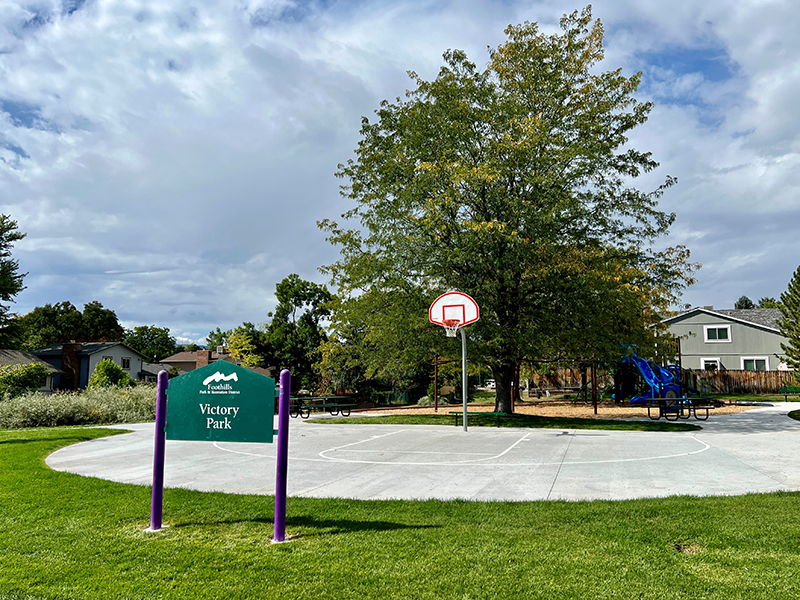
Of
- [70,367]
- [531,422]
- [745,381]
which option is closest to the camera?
[531,422]

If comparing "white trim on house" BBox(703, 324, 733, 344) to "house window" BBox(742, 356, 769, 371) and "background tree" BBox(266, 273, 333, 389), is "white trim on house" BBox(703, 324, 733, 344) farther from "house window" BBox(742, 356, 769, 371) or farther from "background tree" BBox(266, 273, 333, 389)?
"background tree" BBox(266, 273, 333, 389)

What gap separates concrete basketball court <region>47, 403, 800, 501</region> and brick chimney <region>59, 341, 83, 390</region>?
40347 millimetres

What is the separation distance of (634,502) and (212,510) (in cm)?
504

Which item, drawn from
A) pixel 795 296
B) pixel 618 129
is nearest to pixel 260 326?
pixel 618 129

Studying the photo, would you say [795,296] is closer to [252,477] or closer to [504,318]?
[504,318]

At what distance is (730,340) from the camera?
48.7m

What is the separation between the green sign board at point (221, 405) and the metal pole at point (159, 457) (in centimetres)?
8

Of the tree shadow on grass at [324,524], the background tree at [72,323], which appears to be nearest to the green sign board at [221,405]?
the tree shadow on grass at [324,524]

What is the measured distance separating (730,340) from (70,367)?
2199 inches

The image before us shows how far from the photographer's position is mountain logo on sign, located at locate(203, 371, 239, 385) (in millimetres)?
6625

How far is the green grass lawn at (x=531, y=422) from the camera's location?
18.6 metres

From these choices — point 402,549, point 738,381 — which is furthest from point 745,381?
point 402,549

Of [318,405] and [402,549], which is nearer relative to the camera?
[402,549]

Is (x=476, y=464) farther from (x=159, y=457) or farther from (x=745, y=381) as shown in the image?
(x=745, y=381)
